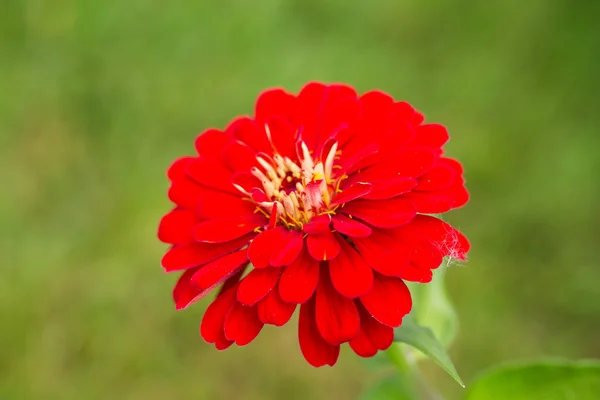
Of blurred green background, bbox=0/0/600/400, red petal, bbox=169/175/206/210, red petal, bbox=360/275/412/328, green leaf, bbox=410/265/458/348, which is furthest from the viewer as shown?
blurred green background, bbox=0/0/600/400

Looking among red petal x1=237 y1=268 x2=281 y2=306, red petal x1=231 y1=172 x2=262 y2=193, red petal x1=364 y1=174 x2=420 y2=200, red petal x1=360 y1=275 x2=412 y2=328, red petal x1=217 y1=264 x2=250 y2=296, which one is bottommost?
Result: red petal x1=360 y1=275 x2=412 y2=328

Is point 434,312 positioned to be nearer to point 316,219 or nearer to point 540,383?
point 540,383

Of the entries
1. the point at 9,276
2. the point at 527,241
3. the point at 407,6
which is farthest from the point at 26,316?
the point at 407,6

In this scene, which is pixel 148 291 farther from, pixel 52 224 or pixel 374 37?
pixel 374 37

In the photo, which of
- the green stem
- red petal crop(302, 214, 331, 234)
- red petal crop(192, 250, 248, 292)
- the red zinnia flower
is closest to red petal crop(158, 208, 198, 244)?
the red zinnia flower

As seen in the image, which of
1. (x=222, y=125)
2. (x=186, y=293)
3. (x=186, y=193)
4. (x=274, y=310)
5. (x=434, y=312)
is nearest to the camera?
(x=274, y=310)

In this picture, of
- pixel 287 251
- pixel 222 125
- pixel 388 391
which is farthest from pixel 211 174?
pixel 222 125

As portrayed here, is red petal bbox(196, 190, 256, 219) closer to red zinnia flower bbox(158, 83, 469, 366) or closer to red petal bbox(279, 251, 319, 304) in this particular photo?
red zinnia flower bbox(158, 83, 469, 366)
